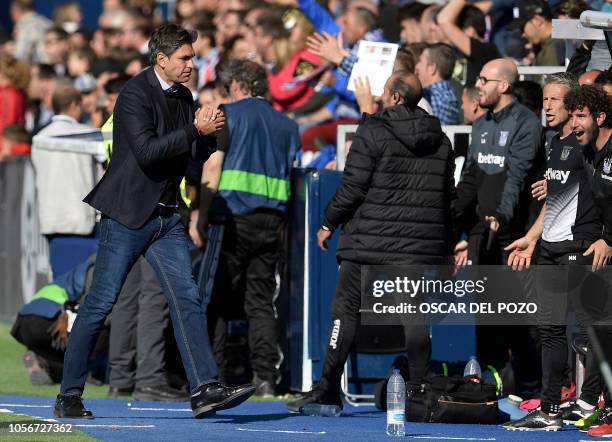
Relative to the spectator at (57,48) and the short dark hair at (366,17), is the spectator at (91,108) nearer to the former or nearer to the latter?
the short dark hair at (366,17)

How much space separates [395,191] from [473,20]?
3800 millimetres

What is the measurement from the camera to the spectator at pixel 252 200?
1130cm

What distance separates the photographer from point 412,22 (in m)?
14.4

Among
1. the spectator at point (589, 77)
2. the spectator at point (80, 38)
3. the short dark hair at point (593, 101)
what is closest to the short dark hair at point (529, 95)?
Answer: the spectator at point (589, 77)

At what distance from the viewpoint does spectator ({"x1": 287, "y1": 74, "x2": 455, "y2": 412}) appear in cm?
995

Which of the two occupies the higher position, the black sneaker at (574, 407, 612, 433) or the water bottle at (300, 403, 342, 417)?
the black sneaker at (574, 407, 612, 433)

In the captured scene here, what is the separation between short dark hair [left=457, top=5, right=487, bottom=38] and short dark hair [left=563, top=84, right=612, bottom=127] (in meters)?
4.30

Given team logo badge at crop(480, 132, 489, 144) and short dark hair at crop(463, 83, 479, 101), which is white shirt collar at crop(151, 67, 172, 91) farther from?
short dark hair at crop(463, 83, 479, 101)

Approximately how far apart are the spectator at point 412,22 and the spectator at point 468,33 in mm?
792

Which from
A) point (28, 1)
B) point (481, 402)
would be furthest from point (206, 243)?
point (28, 1)

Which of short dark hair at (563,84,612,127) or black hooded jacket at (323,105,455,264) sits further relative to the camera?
black hooded jacket at (323,105,455,264)

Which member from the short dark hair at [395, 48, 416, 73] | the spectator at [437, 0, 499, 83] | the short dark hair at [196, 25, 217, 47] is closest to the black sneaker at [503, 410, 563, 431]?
the short dark hair at [395, 48, 416, 73]

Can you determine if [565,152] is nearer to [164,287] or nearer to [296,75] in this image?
[164,287]

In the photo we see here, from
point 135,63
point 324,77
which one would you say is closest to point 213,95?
point 324,77
